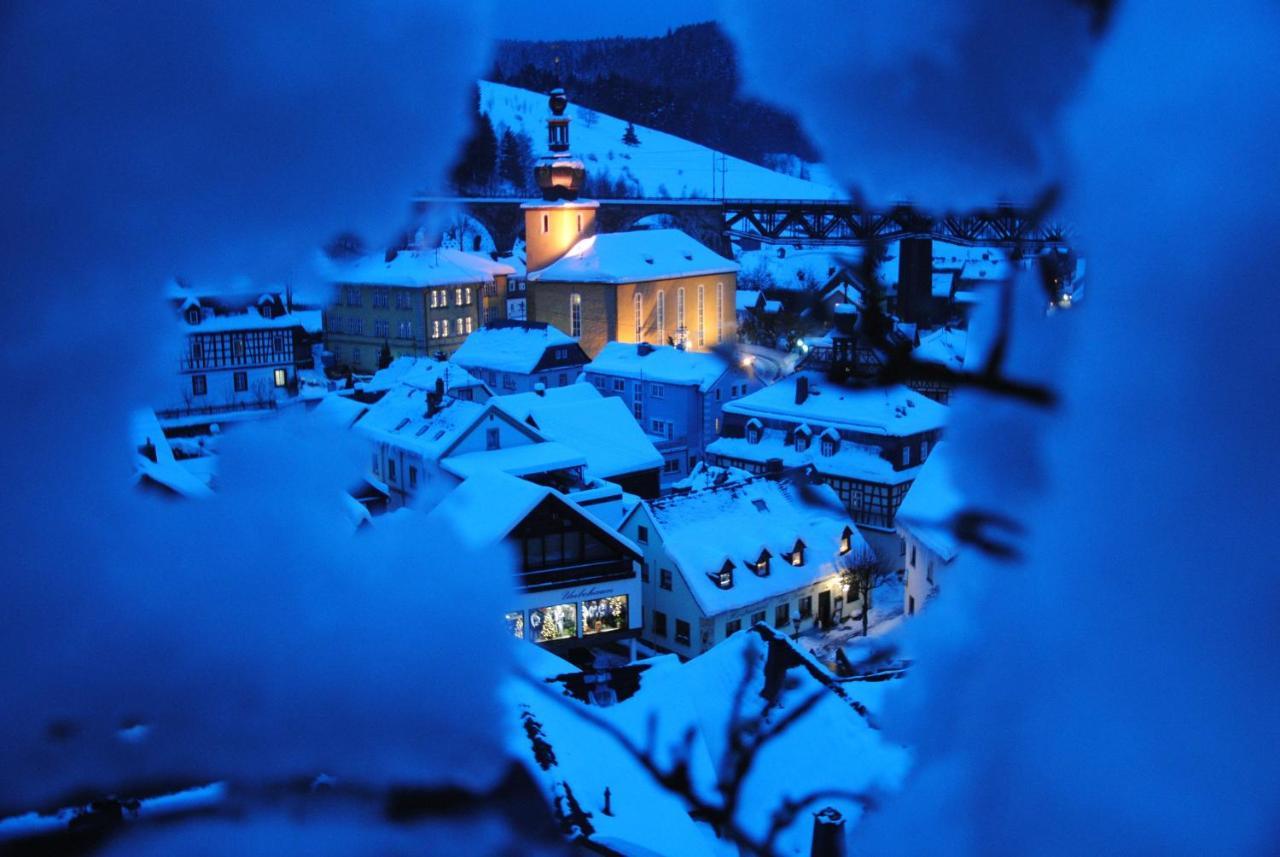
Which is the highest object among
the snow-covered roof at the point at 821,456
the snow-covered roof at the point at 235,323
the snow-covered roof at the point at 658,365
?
the snow-covered roof at the point at 235,323

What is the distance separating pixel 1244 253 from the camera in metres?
0.81

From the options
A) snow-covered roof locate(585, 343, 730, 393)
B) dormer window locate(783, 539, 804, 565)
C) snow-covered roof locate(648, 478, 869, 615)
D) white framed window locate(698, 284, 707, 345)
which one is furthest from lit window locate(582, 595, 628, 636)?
white framed window locate(698, 284, 707, 345)

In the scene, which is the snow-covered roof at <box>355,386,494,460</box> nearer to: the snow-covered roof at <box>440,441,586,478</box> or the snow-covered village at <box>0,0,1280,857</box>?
the snow-covered village at <box>0,0,1280,857</box>

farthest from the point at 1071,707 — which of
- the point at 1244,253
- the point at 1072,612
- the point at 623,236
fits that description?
the point at 623,236

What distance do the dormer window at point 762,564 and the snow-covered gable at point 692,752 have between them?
4.90 metres

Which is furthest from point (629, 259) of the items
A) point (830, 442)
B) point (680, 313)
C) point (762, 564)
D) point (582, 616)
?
point (582, 616)

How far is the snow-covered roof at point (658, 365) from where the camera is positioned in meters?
10.9

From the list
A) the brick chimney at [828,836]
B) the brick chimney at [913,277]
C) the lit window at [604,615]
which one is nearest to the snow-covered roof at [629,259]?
the lit window at [604,615]

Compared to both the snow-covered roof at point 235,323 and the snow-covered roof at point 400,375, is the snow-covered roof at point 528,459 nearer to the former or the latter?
the snow-covered roof at point 400,375

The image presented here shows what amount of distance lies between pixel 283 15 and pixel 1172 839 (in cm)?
91

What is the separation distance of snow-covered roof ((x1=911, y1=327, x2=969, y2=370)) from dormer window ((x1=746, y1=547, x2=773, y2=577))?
19.4 feet

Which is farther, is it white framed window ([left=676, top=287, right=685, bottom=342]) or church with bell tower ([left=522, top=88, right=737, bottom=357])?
white framed window ([left=676, top=287, right=685, bottom=342])

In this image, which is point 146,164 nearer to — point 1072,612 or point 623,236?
point 1072,612

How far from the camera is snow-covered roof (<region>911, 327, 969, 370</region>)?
0.99 m
